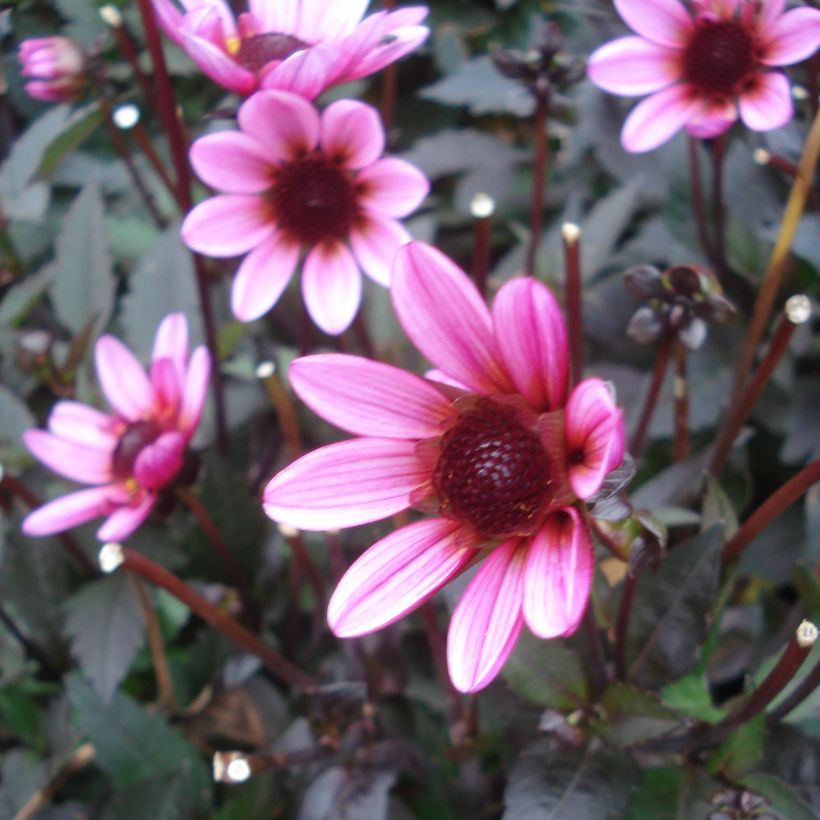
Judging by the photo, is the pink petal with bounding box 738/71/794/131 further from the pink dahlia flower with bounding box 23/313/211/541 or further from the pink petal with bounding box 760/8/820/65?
the pink dahlia flower with bounding box 23/313/211/541

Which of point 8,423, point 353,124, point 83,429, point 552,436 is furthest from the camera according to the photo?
point 8,423

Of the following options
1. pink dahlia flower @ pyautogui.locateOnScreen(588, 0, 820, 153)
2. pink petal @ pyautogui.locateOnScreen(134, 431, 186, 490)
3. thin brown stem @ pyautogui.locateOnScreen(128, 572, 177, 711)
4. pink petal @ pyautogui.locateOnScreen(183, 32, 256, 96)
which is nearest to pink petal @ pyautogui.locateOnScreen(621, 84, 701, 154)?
pink dahlia flower @ pyautogui.locateOnScreen(588, 0, 820, 153)

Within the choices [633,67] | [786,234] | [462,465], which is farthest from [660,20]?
Answer: [462,465]

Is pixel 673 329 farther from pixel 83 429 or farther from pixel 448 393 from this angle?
pixel 83 429

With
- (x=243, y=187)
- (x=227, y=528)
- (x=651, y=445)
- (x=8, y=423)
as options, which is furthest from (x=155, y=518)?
(x=651, y=445)

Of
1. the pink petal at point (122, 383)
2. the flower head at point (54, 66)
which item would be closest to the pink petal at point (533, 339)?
the pink petal at point (122, 383)

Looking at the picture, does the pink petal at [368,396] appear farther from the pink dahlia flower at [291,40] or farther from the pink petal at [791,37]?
the pink petal at [791,37]
